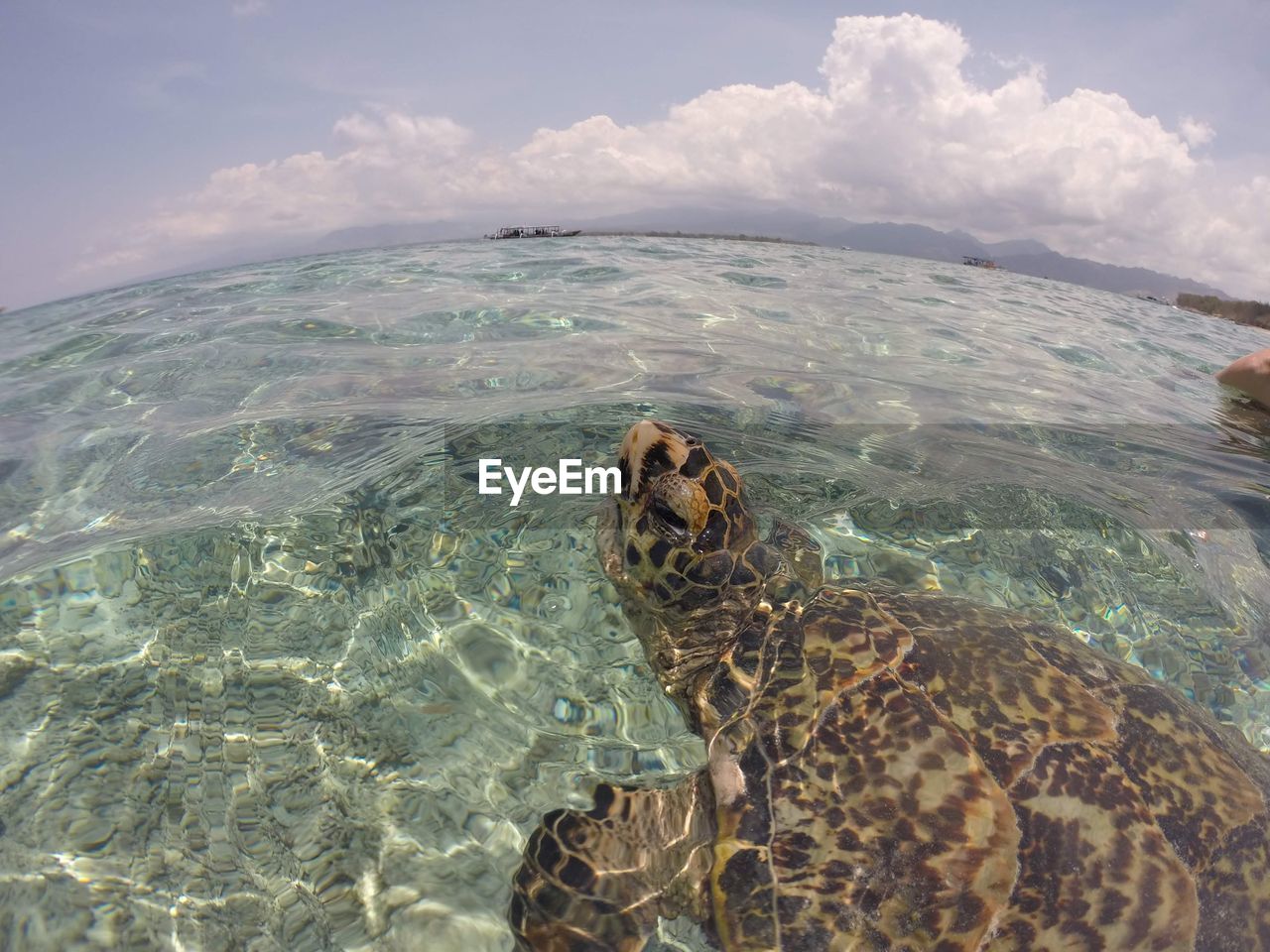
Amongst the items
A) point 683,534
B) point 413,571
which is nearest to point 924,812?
point 683,534

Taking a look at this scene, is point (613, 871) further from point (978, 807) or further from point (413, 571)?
point (413, 571)

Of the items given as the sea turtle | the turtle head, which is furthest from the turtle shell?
the turtle head

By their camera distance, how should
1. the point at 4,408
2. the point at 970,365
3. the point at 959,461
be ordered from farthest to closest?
the point at 970,365, the point at 4,408, the point at 959,461

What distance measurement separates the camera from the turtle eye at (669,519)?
12.5ft

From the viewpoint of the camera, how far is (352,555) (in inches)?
164

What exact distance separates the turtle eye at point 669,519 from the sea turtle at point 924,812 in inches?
31.1

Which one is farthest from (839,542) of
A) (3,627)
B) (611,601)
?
(3,627)

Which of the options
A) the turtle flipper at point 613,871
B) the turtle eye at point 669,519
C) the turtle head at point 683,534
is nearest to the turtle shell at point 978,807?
the turtle flipper at point 613,871

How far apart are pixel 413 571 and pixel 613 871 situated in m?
2.32

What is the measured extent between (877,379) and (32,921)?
869 cm

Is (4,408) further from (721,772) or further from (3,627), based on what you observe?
(721,772)

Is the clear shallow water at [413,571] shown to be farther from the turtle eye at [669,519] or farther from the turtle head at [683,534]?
the turtle eye at [669,519]

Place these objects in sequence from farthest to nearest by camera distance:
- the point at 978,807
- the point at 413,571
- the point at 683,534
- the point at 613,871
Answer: the point at 413,571 → the point at 683,534 → the point at 613,871 → the point at 978,807

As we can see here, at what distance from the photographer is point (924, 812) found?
2.42m
